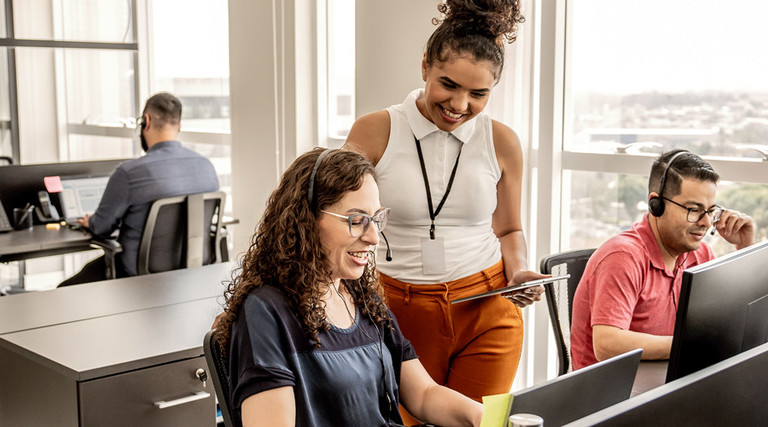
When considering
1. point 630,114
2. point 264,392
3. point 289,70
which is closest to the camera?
point 264,392

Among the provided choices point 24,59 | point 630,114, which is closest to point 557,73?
point 630,114

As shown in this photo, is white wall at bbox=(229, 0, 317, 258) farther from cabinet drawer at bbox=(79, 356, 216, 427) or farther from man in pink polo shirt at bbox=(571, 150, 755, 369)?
man in pink polo shirt at bbox=(571, 150, 755, 369)

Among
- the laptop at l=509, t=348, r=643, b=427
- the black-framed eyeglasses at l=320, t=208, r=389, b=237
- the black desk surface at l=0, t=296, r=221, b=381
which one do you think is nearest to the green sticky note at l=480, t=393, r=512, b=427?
the laptop at l=509, t=348, r=643, b=427

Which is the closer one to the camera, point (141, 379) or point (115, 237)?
point (141, 379)

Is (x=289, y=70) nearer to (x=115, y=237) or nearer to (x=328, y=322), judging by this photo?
(x=115, y=237)

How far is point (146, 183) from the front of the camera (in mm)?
4012

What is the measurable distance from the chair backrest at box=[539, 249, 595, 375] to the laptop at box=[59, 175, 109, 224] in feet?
10.1

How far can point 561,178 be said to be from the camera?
3.34 meters

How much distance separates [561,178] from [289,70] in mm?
1877

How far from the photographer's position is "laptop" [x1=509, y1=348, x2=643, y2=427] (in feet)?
2.87

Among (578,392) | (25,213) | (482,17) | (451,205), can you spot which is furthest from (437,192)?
(25,213)

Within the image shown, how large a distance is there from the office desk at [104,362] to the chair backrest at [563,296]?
3.25 ft

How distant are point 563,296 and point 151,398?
1.18 metres

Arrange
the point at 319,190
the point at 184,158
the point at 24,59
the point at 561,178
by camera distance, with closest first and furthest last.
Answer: the point at 319,190 < the point at 561,178 < the point at 184,158 < the point at 24,59
